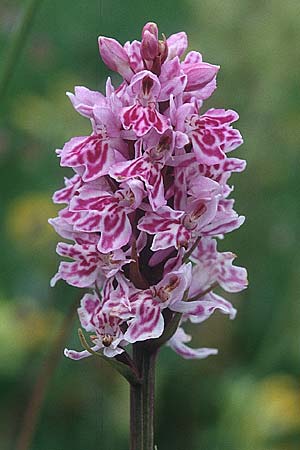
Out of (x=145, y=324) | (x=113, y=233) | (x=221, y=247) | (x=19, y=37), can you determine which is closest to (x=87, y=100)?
(x=113, y=233)

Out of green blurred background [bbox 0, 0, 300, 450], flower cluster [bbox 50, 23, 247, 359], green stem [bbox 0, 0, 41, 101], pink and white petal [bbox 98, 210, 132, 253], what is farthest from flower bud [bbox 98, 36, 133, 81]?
green blurred background [bbox 0, 0, 300, 450]

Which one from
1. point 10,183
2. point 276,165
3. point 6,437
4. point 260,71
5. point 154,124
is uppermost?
point 260,71

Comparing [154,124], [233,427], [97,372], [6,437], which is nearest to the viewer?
[154,124]

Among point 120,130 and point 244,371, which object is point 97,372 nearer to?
point 244,371

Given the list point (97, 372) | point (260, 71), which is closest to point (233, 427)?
point (97, 372)

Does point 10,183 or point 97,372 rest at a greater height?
point 10,183

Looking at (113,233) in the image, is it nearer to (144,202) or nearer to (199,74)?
(144,202)

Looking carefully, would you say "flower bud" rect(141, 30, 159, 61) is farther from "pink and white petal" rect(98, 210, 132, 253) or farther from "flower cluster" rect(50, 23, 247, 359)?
"pink and white petal" rect(98, 210, 132, 253)
